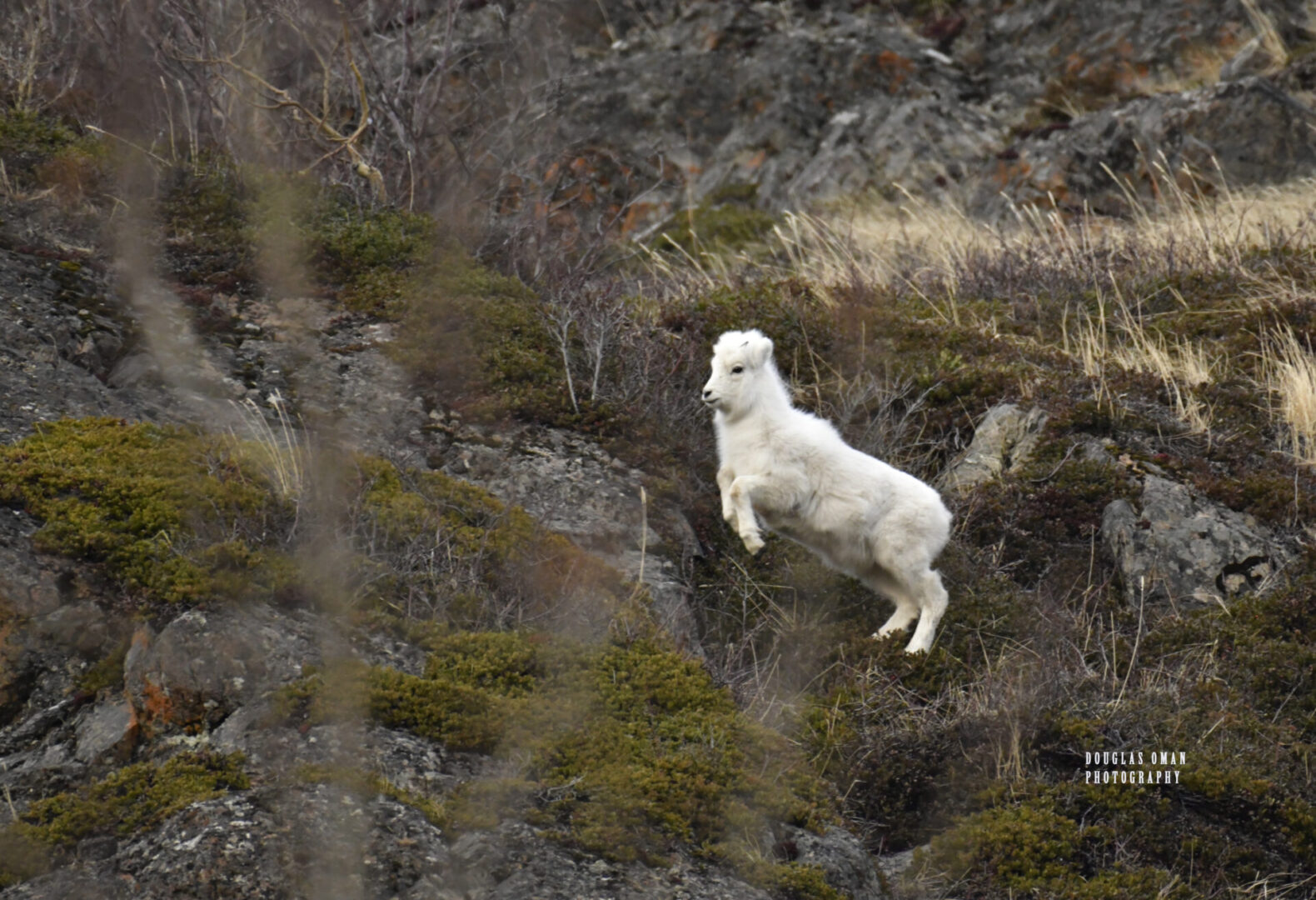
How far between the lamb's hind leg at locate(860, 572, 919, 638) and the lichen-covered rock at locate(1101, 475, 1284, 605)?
150cm

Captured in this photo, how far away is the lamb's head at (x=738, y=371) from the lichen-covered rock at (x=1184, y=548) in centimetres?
271

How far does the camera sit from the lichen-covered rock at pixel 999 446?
8.94 m

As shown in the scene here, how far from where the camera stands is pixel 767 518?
7.32m

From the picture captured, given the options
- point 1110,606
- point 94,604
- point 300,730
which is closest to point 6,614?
point 94,604

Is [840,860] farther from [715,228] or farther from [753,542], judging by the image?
[715,228]

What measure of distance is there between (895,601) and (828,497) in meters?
0.92

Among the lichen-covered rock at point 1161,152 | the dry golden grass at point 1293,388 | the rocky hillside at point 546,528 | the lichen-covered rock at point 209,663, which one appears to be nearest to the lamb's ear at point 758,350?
the rocky hillside at point 546,528

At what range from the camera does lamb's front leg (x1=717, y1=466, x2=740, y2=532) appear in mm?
6984

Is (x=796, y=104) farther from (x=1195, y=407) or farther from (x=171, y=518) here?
(x=171, y=518)

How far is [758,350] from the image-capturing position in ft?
24.9

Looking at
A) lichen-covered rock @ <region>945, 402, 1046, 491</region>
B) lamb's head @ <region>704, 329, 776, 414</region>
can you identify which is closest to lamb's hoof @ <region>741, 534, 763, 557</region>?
lamb's head @ <region>704, 329, 776, 414</region>

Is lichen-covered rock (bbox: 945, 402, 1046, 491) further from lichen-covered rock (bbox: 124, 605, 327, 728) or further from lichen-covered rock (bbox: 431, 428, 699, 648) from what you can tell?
lichen-covered rock (bbox: 124, 605, 327, 728)

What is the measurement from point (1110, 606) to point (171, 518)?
18.8 ft

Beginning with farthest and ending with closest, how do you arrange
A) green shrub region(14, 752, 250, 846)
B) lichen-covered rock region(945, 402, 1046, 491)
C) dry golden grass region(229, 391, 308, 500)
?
lichen-covered rock region(945, 402, 1046, 491) < dry golden grass region(229, 391, 308, 500) < green shrub region(14, 752, 250, 846)
